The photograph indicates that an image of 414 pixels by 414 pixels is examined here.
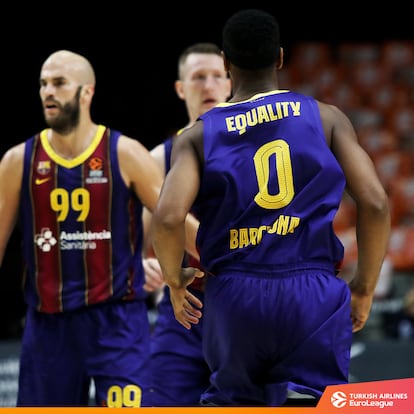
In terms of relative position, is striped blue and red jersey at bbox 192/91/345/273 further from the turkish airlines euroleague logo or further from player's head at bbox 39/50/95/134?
player's head at bbox 39/50/95/134

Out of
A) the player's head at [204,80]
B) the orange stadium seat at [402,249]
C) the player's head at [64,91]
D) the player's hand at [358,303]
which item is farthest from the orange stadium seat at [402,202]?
the player's hand at [358,303]

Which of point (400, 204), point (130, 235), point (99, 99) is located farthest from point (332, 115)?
point (99, 99)

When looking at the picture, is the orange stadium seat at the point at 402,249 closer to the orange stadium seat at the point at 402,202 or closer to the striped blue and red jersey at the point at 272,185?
the orange stadium seat at the point at 402,202

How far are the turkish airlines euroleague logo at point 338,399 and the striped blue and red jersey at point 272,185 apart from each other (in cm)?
57

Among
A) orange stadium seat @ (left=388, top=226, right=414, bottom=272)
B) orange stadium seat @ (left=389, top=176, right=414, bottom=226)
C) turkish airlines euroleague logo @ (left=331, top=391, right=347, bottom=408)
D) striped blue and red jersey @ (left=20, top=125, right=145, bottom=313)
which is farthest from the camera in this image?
orange stadium seat @ (left=389, top=176, right=414, bottom=226)

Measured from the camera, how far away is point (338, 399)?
10.4 ft

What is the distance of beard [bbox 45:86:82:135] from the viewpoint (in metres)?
5.16

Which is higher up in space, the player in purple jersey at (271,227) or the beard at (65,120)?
the beard at (65,120)

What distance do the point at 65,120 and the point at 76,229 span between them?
557 mm

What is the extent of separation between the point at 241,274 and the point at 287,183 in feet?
1.18

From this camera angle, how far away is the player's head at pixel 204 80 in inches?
225

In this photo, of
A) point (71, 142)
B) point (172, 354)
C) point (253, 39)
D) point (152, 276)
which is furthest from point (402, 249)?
point (253, 39)

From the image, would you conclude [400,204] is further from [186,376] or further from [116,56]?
[186,376]

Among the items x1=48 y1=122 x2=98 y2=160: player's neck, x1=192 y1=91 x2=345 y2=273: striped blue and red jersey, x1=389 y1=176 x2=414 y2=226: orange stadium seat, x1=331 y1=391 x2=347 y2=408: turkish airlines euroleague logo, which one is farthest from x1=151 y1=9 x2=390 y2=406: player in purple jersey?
x1=389 y1=176 x2=414 y2=226: orange stadium seat
